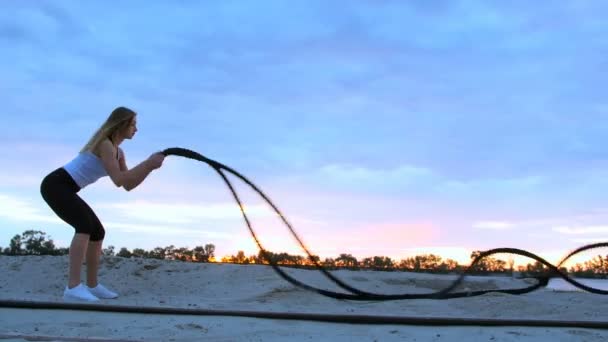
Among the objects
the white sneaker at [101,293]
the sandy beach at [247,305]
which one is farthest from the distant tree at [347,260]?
the white sneaker at [101,293]

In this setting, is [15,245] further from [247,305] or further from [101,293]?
[247,305]

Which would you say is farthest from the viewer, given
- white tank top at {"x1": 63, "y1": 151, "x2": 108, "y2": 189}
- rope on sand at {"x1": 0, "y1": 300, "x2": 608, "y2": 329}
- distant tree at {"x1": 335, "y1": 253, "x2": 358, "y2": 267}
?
distant tree at {"x1": 335, "y1": 253, "x2": 358, "y2": 267}

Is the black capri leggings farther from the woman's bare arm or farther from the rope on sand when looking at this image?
the rope on sand

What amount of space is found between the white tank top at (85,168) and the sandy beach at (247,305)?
94 centimetres

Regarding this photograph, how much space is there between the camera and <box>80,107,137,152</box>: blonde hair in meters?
5.09

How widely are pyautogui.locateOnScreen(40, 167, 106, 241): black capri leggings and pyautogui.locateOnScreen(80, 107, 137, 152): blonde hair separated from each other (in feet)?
0.95

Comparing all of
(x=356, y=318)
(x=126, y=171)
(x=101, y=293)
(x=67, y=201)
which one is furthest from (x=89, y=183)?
(x=356, y=318)

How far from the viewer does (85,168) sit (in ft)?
16.9

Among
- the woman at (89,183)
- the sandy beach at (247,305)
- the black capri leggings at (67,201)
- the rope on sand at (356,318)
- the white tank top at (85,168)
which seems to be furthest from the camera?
the white tank top at (85,168)

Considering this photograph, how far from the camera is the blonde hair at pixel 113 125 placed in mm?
5090

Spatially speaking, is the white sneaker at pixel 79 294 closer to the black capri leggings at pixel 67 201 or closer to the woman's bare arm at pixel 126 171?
the black capri leggings at pixel 67 201

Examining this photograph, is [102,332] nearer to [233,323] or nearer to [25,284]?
[233,323]

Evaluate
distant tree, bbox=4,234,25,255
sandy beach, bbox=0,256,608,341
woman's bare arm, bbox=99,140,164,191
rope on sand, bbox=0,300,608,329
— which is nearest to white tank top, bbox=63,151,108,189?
woman's bare arm, bbox=99,140,164,191

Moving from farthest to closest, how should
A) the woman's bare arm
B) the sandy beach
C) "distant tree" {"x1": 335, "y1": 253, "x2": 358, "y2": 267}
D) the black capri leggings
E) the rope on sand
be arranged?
"distant tree" {"x1": 335, "y1": 253, "x2": 358, "y2": 267}
the black capri leggings
the woman's bare arm
the rope on sand
the sandy beach
